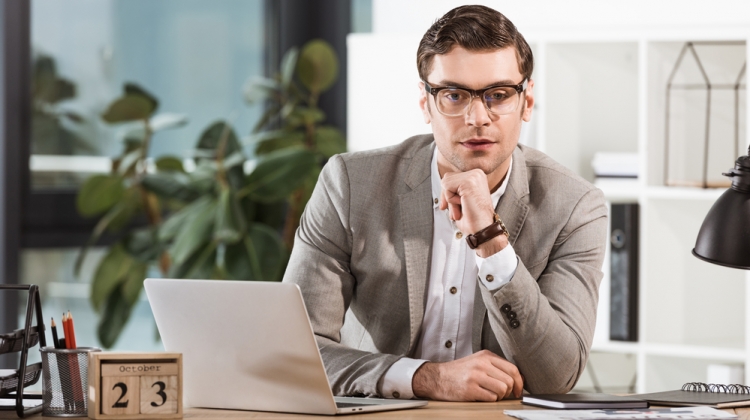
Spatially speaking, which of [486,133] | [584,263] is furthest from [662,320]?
[486,133]

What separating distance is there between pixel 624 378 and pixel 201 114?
80.0 inches

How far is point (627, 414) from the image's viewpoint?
147 centimetres

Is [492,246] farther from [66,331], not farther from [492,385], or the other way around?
[66,331]

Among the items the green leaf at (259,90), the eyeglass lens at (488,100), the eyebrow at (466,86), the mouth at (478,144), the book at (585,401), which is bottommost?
the book at (585,401)

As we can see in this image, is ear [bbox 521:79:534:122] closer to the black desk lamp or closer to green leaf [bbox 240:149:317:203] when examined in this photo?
the black desk lamp

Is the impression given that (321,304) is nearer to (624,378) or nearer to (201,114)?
(624,378)

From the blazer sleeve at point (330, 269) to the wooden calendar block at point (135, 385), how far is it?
0.42 metres

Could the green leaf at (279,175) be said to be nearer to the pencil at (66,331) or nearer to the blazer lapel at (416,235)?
the blazer lapel at (416,235)

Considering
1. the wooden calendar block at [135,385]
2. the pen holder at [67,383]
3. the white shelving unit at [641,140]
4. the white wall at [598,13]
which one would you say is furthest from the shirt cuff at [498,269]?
the white wall at [598,13]

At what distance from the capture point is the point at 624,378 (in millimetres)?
3303

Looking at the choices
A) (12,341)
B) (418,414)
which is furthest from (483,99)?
(12,341)

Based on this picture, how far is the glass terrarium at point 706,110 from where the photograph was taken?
2.94 metres

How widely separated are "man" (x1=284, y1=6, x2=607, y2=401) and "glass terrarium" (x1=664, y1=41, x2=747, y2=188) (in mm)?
929

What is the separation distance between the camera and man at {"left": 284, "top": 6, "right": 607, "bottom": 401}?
6.03 feet
